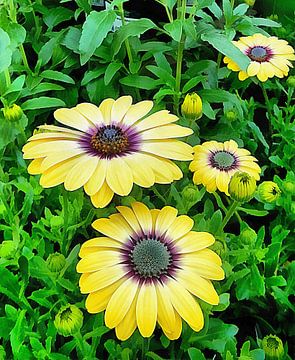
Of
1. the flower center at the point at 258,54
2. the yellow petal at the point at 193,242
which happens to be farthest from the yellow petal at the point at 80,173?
the flower center at the point at 258,54

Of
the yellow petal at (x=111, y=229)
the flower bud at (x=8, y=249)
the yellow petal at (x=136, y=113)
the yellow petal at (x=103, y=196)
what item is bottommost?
the flower bud at (x=8, y=249)

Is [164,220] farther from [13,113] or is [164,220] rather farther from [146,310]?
[13,113]

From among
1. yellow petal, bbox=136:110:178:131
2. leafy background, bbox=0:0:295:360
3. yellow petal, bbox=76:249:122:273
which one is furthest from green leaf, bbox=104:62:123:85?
yellow petal, bbox=76:249:122:273

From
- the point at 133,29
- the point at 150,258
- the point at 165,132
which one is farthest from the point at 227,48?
the point at 150,258

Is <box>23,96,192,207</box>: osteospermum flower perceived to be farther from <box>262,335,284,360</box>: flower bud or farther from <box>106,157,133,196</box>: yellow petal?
<box>262,335,284,360</box>: flower bud

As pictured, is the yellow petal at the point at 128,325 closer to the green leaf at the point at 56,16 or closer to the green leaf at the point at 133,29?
the green leaf at the point at 133,29
